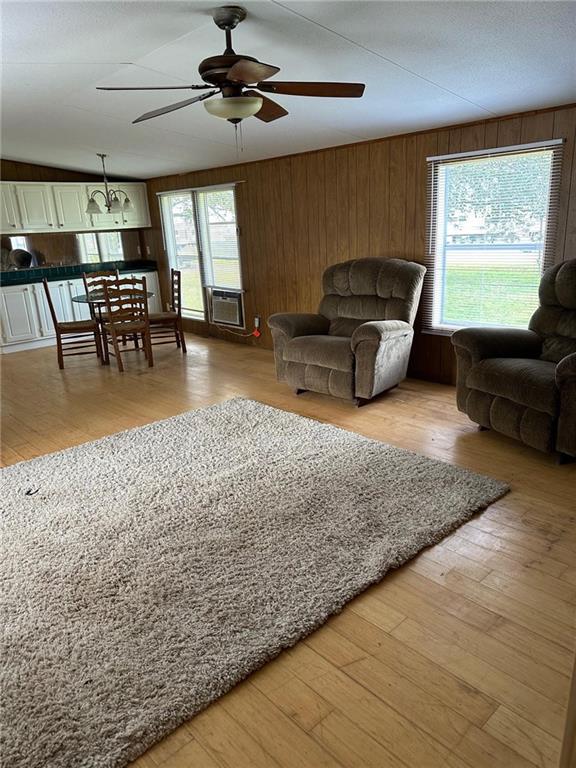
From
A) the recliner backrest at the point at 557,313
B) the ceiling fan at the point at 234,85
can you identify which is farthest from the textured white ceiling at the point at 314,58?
the recliner backrest at the point at 557,313

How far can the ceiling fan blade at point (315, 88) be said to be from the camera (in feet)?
8.13

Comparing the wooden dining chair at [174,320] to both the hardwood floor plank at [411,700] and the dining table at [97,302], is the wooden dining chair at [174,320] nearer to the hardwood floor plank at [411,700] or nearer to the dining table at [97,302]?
the dining table at [97,302]

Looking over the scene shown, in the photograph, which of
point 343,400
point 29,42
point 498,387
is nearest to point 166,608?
point 498,387

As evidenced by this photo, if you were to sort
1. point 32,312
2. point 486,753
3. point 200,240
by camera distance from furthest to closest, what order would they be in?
point 200,240 < point 32,312 < point 486,753

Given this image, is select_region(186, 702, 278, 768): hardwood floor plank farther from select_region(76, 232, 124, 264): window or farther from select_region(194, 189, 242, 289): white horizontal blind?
select_region(76, 232, 124, 264): window

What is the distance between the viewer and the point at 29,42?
8.98ft

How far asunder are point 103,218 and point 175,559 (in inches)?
240

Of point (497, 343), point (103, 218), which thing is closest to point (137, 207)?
point (103, 218)

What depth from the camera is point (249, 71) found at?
7.25 feet

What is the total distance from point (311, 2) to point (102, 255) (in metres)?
5.68

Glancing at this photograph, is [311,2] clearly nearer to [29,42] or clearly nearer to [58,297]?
[29,42]

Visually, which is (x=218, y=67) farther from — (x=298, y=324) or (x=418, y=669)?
(x=418, y=669)

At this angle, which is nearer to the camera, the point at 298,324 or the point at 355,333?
the point at 355,333

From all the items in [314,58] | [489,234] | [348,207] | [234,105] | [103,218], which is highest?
[314,58]
